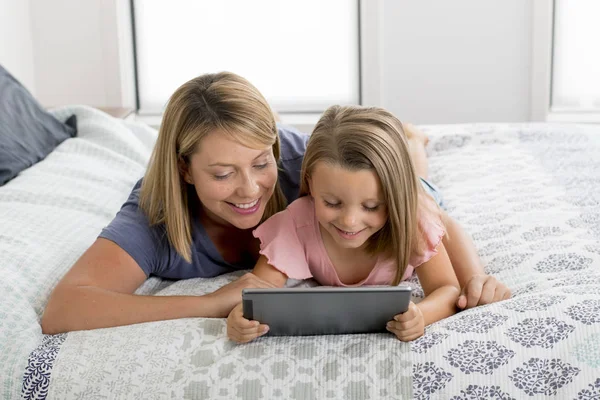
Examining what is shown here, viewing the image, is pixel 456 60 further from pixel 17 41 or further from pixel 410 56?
pixel 17 41

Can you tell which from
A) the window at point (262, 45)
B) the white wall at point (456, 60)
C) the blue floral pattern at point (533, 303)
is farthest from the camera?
the window at point (262, 45)

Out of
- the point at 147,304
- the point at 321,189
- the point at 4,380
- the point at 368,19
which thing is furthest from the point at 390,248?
the point at 368,19

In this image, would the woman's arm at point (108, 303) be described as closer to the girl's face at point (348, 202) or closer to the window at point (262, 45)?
the girl's face at point (348, 202)

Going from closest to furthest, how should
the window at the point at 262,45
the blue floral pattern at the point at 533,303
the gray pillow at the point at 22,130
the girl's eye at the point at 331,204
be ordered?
the blue floral pattern at the point at 533,303 < the girl's eye at the point at 331,204 < the gray pillow at the point at 22,130 < the window at the point at 262,45

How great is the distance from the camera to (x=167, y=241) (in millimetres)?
1635

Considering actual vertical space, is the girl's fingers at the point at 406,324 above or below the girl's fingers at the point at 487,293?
above

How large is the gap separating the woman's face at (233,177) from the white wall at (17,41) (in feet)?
7.64

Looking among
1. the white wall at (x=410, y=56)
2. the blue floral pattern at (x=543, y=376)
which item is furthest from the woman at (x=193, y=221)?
the white wall at (x=410, y=56)

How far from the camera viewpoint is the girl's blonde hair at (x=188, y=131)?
4.98ft

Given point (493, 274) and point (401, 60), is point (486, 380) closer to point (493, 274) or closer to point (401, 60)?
point (493, 274)

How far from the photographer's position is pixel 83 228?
73.9 inches

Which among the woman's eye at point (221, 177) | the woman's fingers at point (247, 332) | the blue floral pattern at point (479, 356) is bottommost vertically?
the blue floral pattern at point (479, 356)

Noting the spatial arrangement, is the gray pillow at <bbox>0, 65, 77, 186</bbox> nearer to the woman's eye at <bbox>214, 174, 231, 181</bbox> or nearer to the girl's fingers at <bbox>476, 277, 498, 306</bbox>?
the woman's eye at <bbox>214, 174, 231, 181</bbox>

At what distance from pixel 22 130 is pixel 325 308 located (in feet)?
4.50
